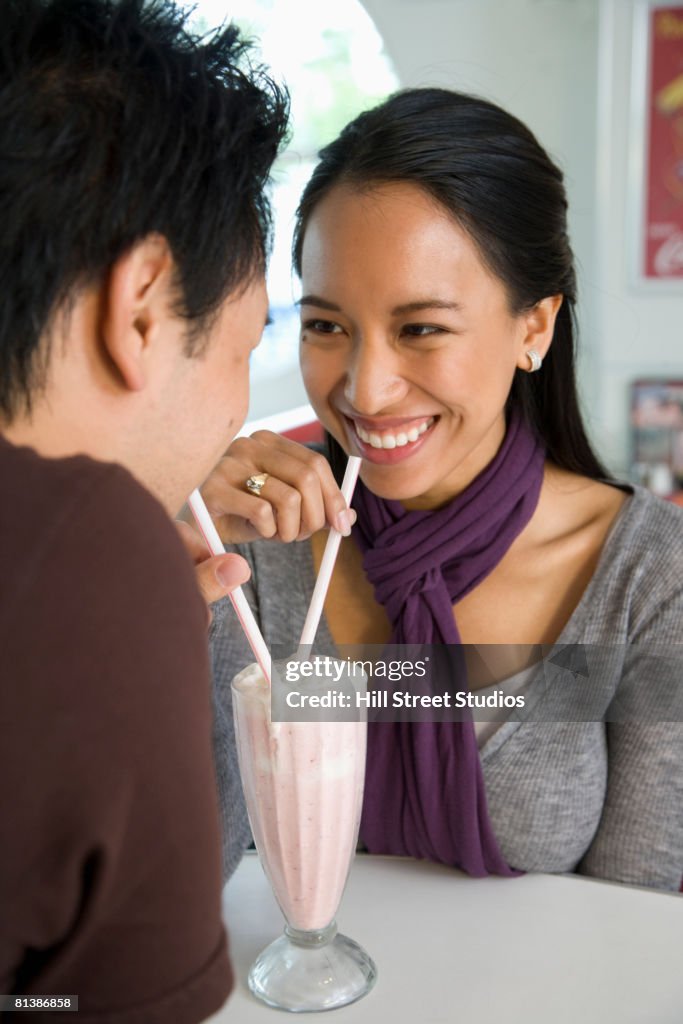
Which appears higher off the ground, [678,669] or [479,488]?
[479,488]

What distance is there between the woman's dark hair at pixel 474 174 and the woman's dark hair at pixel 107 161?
584 millimetres

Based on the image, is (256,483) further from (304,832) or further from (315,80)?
(315,80)

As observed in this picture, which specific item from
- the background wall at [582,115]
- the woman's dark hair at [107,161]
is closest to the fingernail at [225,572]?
the woman's dark hair at [107,161]

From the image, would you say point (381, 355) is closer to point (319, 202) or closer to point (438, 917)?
point (319, 202)

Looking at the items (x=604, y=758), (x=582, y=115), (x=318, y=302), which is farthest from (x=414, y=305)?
(x=582, y=115)

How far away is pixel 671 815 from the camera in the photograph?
1.25 m

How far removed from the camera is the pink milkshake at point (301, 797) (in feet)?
2.87

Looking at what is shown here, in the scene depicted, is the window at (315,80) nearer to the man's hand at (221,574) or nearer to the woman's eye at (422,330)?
the woman's eye at (422,330)

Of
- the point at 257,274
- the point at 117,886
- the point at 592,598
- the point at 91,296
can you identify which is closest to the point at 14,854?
the point at 117,886

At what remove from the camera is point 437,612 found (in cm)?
136

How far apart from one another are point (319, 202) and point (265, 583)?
0.48 metres

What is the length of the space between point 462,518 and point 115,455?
0.79 meters

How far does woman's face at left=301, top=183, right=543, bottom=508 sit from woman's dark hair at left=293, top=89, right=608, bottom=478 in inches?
0.9

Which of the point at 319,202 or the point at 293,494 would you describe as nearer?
the point at 293,494
